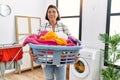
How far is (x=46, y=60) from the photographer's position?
1.11 meters

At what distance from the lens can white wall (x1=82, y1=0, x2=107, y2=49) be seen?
9.81 ft

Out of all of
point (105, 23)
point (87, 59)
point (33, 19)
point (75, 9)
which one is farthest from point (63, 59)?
point (33, 19)

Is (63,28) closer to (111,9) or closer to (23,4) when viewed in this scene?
(111,9)

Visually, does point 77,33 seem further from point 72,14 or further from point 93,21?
point 93,21

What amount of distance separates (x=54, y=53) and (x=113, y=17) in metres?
2.24

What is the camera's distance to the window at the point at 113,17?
2893 millimetres

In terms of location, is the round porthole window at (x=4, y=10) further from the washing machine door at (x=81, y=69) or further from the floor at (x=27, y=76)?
the washing machine door at (x=81, y=69)

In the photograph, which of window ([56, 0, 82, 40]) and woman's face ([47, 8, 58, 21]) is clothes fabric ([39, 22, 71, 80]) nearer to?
woman's face ([47, 8, 58, 21])

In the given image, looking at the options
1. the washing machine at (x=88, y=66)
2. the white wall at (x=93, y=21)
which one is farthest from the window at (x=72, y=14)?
the washing machine at (x=88, y=66)

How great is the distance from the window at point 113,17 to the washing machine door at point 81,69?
0.60 metres

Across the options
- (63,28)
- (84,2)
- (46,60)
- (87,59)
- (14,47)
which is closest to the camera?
(46,60)

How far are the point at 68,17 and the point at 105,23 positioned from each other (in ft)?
3.63

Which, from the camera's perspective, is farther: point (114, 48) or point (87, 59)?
point (87, 59)

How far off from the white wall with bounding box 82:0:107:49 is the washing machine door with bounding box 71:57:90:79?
A: 0.47 meters
